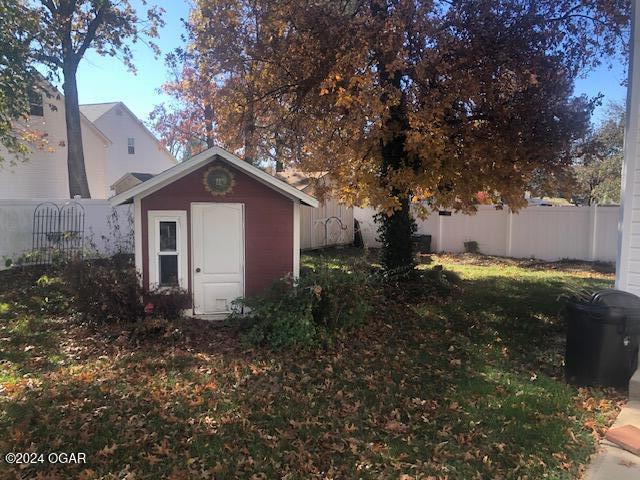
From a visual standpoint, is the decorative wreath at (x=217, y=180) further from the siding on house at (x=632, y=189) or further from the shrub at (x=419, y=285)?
the siding on house at (x=632, y=189)

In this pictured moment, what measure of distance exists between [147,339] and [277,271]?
244 centimetres

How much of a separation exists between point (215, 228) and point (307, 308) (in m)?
2.37

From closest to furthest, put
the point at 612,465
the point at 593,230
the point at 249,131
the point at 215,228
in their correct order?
the point at 612,465 < the point at 215,228 < the point at 249,131 < the point at 593,230

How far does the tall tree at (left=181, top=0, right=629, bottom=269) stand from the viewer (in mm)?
7867

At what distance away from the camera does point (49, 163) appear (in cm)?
2084

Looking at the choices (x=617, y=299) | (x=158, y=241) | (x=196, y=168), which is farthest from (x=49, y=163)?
(x=617, y=299)

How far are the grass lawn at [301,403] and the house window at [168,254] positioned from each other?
2.96ft

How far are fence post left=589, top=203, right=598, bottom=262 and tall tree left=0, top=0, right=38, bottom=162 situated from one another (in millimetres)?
17999

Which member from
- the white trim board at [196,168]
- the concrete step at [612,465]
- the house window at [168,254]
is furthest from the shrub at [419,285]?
the concrete step at [612,465]

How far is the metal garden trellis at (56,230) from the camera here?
12.5 metres

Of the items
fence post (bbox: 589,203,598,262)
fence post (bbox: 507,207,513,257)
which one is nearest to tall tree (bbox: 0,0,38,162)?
fence post (bbox: 507,207,513,257)

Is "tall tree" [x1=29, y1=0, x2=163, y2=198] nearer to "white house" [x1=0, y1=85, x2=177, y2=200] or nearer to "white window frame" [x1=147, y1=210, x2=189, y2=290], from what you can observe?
"white house" [x1=0, y1=85, x2=177, y2=200]

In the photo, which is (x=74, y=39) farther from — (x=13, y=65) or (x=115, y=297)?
(x=115, y=297)

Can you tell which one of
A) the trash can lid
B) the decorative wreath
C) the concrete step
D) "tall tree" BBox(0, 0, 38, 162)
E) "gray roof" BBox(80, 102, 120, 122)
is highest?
"gray roof" BBox(80, 102, 120, 122)
